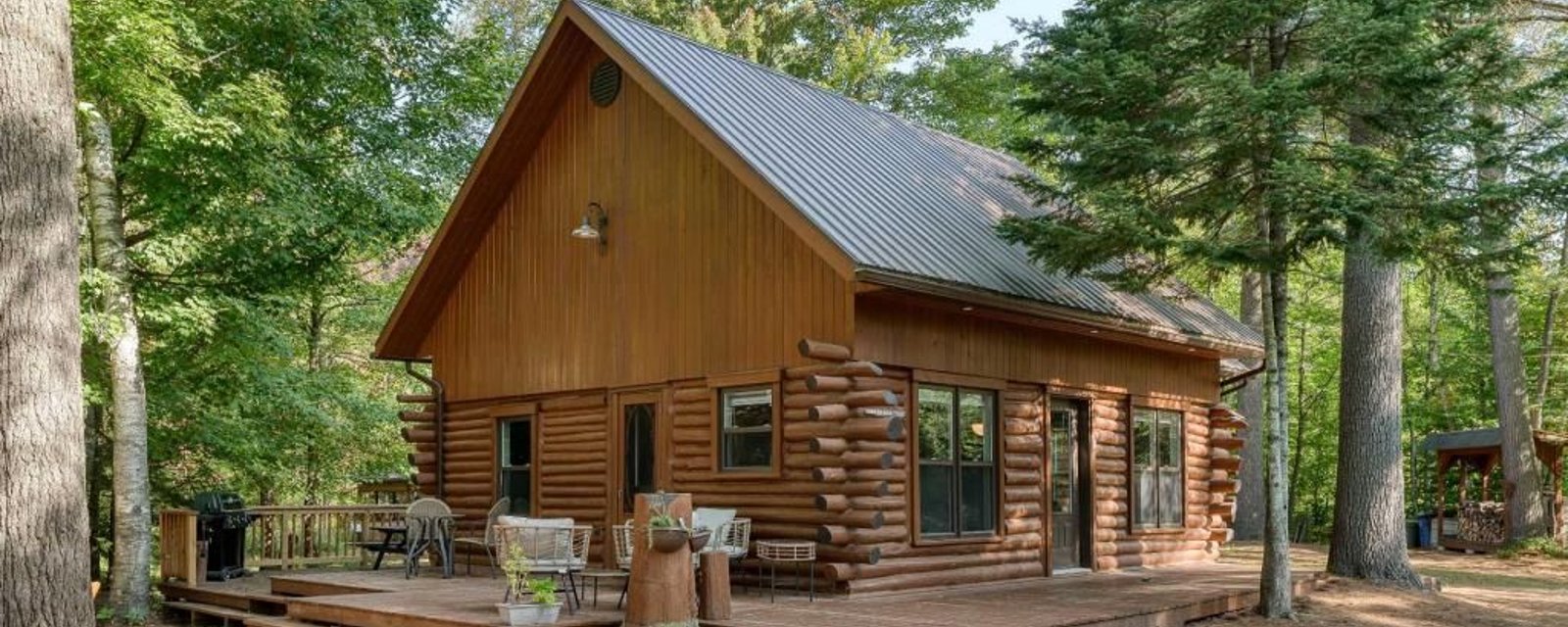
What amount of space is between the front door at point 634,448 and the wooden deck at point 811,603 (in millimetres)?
1130

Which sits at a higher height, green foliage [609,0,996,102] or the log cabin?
green foliage [609,0,996,102]

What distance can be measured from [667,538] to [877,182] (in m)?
5.57

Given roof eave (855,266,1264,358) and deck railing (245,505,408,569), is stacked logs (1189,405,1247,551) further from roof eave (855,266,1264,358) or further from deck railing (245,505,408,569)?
deck railing (245,505,408,569)

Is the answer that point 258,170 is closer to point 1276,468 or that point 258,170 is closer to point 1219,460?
point 1276,468

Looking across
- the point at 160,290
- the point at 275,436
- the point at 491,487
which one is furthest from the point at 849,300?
the point at 275,436

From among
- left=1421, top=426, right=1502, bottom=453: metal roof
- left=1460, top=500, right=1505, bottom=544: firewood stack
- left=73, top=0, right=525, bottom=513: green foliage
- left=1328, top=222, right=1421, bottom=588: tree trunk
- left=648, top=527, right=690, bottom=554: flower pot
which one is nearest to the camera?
left=648, top=527, right=690, bottom=554: flower pot

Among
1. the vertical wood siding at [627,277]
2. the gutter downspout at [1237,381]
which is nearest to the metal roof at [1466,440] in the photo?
the gutter downspout at [1237,381]

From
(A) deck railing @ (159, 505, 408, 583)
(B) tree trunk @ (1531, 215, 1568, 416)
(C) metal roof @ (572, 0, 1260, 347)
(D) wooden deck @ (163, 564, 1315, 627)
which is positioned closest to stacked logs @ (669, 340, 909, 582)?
(D) wooden deck @ (163, 564, 1315, 627)

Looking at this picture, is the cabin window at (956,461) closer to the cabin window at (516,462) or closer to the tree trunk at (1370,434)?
the tree trunk at (1370,434)

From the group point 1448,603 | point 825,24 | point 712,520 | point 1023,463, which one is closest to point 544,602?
point 712,520

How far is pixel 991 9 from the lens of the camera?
2752 centimetres

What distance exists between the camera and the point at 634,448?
13.5 m

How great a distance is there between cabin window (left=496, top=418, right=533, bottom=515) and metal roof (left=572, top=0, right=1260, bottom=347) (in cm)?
431

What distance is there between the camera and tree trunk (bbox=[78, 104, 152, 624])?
1382 centimetres
